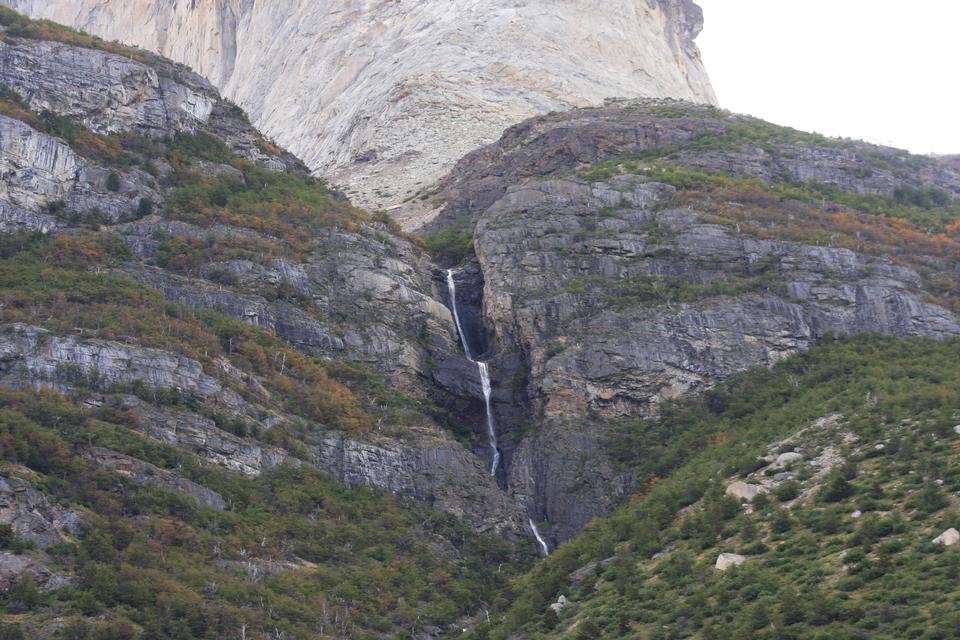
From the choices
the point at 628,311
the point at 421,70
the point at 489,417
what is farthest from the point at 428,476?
the point at 421,70

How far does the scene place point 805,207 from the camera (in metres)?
89.2

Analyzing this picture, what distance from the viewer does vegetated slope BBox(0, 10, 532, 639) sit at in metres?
51.5

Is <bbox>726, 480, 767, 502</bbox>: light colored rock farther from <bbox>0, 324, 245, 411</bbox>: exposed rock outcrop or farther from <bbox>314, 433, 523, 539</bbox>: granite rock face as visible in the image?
<bbox>0, 324, 245, 411</bbox>: exposed rock outcrop

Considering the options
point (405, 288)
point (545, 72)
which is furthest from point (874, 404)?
point (545, 72)

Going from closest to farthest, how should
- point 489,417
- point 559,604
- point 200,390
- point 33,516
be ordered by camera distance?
point 33,516 < point 559,604 < point 200,390 < point 489,417

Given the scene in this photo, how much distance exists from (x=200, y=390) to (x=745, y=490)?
24590 mm

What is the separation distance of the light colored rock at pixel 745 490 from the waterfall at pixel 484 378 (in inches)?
750

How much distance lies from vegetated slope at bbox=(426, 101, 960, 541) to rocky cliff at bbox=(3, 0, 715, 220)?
1975 centimetres

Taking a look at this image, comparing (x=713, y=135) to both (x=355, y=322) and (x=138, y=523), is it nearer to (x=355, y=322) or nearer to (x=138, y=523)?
(x=355, y=322)

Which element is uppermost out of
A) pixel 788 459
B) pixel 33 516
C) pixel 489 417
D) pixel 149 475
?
pixel 489 417

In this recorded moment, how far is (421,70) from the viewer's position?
13600 centimetres

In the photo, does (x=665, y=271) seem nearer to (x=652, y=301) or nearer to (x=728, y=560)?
(x=652, y=301)

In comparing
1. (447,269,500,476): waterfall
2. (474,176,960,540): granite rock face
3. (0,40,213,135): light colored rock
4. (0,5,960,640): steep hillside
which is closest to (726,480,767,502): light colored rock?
(0,5,960,640): steep hillside

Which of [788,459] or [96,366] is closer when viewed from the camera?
[788,459]
